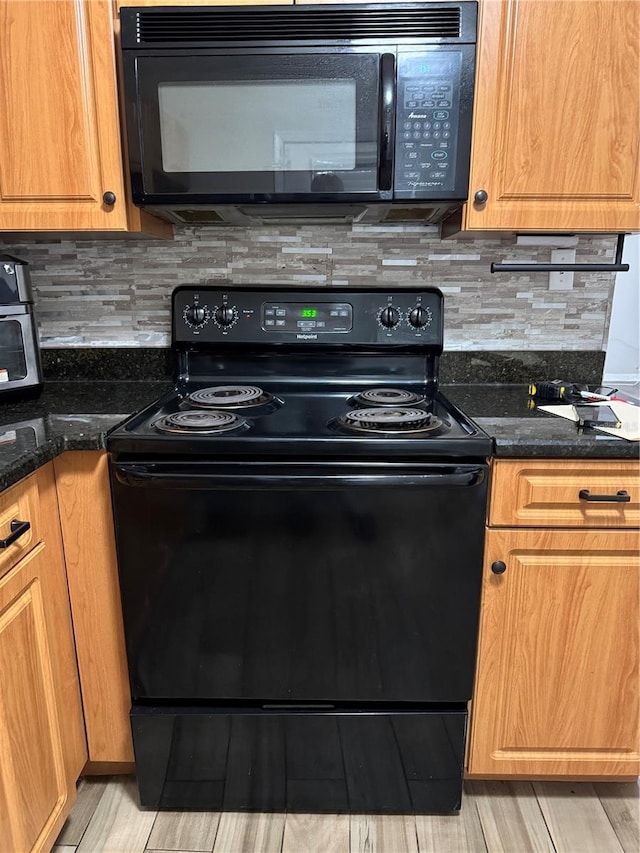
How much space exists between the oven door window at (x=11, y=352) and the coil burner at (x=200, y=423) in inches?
19.0

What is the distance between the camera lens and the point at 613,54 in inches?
50.8

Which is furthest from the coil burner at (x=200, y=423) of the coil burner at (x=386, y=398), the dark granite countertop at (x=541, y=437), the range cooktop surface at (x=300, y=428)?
the dark granite countertop at (x=541, y=437)

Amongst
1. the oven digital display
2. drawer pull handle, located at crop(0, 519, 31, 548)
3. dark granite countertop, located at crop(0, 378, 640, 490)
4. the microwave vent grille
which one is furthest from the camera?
the oven digital display

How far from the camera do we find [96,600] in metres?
1.32

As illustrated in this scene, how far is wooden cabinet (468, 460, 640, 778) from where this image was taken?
4.01 ft

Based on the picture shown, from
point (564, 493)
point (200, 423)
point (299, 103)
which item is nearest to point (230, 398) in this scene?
point (200, 423)

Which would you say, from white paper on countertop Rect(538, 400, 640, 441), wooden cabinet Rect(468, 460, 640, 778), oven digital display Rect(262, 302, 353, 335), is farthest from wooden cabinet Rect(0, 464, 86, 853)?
white paper on countertop Rect(538, 400, 640, 441)

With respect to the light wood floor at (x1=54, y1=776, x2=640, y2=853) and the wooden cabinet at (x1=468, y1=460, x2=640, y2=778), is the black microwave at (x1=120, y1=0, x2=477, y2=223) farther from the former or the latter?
the light wood floor at (x1=54, y1=776, x2=640, y2=853)

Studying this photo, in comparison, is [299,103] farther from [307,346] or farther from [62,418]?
[62,418]

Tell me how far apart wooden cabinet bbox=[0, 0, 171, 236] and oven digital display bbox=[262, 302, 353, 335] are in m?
0.45

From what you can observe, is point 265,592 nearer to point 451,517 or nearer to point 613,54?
point 451,517

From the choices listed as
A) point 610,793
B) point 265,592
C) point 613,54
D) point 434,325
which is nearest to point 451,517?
point 265,592

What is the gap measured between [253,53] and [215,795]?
1743mm

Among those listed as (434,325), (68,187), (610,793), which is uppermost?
(68,187)
